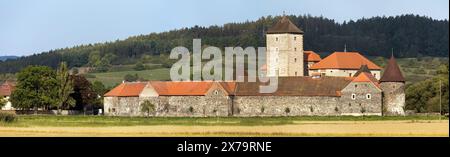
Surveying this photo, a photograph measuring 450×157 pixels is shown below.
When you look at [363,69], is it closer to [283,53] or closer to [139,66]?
[283,53]

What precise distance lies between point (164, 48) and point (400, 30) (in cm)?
3665

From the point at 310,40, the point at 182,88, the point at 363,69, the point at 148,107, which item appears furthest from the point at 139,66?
the point at 148,107

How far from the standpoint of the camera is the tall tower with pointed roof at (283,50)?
95625 millimetres

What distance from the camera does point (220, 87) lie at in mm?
88312

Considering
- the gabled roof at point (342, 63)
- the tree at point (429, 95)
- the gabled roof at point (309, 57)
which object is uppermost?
the gabled roof at point (309, 57)

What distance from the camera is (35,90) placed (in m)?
93.7

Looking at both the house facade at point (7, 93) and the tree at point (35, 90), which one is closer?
the tree at point (35, 90)

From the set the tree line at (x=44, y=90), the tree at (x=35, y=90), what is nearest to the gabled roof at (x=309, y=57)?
the tree line at (x=44, y=90)

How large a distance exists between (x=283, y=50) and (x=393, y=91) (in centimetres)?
1085

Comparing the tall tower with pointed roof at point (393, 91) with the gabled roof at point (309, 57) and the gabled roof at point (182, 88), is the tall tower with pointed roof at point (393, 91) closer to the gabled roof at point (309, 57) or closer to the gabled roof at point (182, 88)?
the gabled roof at point (309, 57)

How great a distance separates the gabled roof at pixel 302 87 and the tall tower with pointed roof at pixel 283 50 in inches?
229

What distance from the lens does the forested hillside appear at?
170500mm
